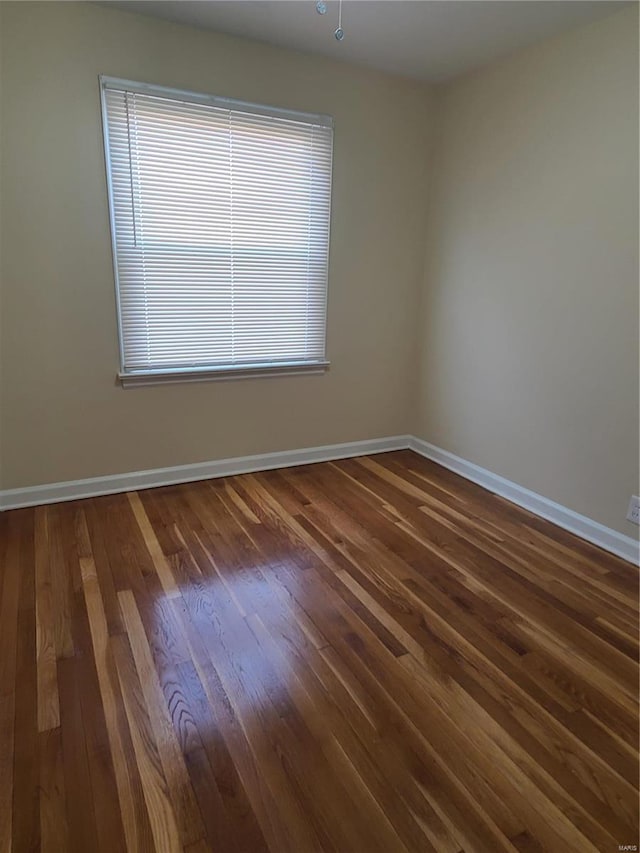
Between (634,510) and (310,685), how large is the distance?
186 centimetres

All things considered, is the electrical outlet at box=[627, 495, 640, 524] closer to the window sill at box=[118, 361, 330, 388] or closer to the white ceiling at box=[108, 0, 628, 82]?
the window sill at box=[118, 361, 330, 388]

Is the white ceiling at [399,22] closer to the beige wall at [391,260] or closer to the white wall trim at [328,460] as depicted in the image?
the beige wall at [391,260]

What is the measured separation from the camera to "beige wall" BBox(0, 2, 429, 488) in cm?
253

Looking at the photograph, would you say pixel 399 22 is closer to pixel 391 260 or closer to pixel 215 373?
pixel 391 260

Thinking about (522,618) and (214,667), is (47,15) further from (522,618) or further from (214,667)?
(522,618)

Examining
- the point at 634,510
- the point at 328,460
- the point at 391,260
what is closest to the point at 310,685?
the point at 634,510

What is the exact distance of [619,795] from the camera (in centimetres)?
142

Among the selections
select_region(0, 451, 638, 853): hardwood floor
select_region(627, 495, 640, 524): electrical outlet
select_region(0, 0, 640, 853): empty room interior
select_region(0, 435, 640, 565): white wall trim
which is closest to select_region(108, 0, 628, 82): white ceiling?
select_region(0, 0, 640, 853): empty room interior

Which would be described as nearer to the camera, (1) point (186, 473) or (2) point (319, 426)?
(1) point (186, 473)

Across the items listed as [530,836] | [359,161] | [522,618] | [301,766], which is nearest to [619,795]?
[530,836]

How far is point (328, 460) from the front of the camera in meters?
3.80

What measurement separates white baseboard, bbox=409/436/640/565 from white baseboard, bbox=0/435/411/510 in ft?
1.43

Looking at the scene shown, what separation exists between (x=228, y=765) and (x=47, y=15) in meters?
3.27

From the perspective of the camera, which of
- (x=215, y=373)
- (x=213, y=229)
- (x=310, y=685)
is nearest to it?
(x=310, y=685)
